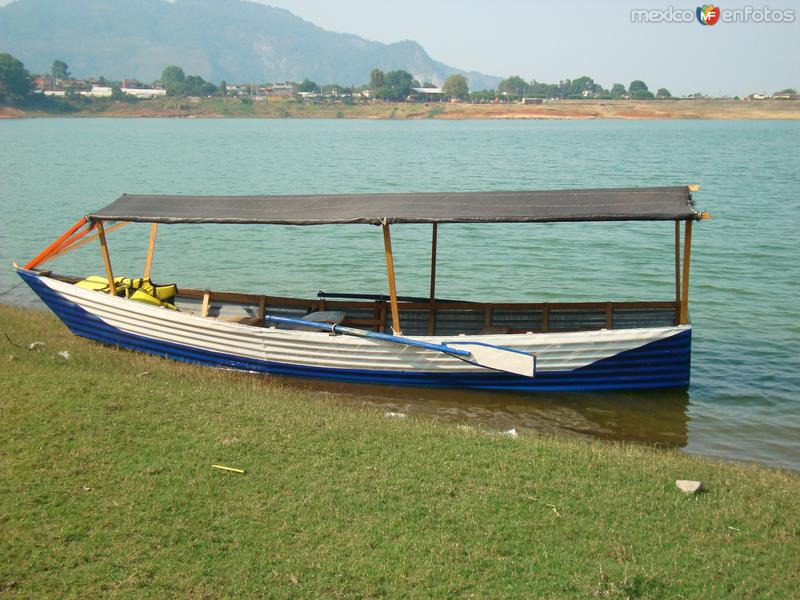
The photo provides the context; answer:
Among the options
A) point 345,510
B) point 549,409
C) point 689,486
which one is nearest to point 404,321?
point 549,409

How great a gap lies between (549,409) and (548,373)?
54cm

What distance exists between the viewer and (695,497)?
7.76 metres

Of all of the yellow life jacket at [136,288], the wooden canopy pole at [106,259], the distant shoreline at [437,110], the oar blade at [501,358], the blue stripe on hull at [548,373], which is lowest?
the blue stripe on hull at [548,373]

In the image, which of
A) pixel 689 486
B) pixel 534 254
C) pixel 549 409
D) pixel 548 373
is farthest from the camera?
pixel 534 254

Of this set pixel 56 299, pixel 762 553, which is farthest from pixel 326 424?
pixel 56 299

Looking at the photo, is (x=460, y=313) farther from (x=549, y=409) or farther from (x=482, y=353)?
(x=549, y=409)

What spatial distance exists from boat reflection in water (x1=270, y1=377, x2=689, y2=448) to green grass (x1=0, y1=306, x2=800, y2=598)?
198 cm

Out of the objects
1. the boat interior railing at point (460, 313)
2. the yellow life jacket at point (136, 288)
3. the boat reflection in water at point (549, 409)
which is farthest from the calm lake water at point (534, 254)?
the yellow life jacket at point (136, 288)

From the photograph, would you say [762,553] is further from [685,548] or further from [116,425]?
[116,425]

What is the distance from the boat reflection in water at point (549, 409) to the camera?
38.4 feet

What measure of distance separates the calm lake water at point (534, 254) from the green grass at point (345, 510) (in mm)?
2894

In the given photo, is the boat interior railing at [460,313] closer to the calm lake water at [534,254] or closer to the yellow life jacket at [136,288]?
the yellow life jacket at [136,288]

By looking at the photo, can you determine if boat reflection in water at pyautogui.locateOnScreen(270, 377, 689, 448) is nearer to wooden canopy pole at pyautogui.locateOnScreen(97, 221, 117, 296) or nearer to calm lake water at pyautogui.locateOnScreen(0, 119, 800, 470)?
calm lake water at pyautogui.locateOnScreen(0, 119, 800, 470)

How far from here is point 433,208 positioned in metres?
12.5
